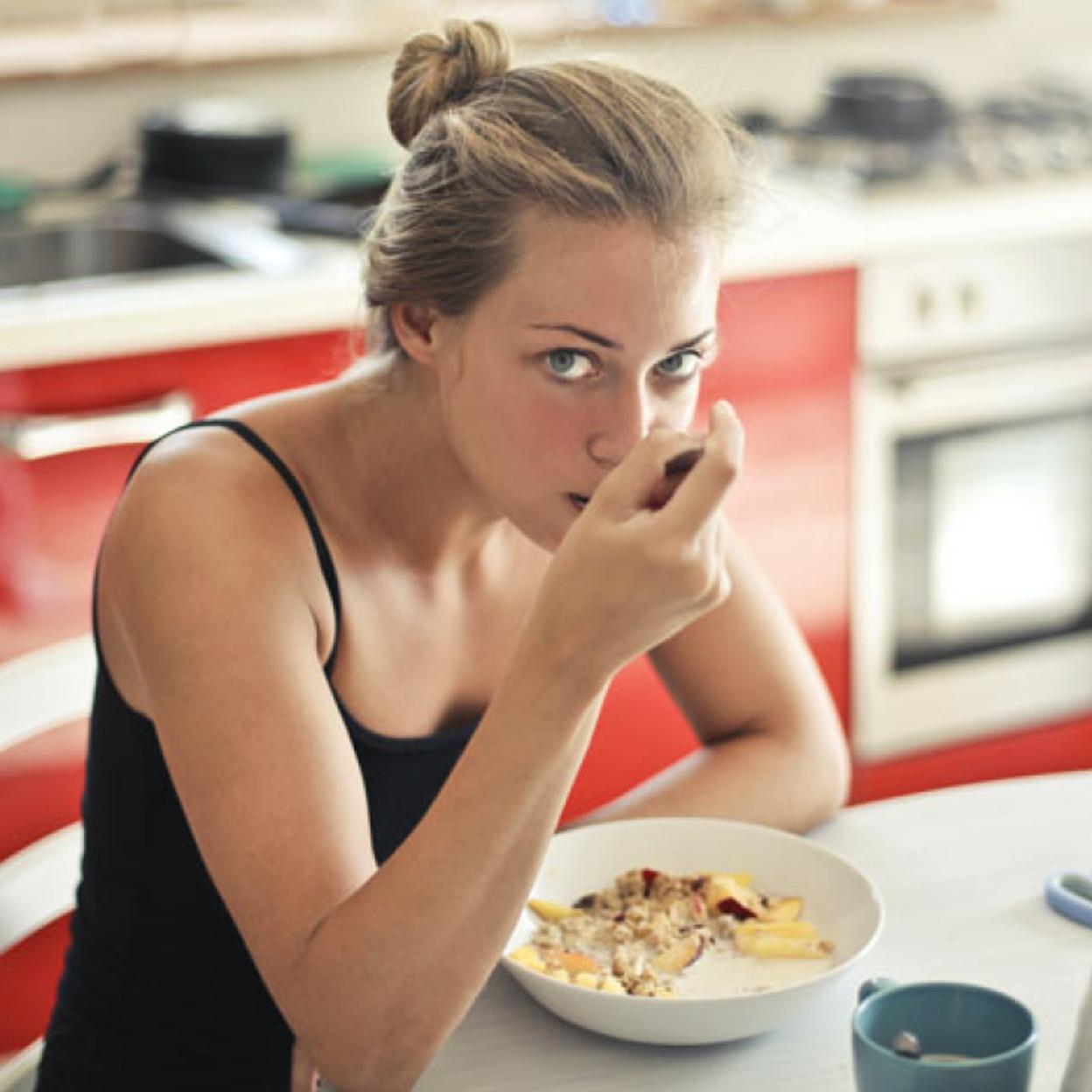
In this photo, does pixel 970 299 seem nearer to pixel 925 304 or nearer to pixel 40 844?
pixel 925 304

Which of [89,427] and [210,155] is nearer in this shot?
[89,427]

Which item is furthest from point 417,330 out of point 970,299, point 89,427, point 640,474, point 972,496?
point 972,496

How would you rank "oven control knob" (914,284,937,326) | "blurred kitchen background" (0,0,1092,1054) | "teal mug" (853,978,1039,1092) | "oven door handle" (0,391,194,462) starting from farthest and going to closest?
"oven control knob" (914,284,937,326) < "blurred kitchen background" (0,0,1092,1054) < "oven door handle" (0,391,194,462) < "teal mug" (853,978,1039,1092)

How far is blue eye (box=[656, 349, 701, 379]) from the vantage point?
1.25 metres

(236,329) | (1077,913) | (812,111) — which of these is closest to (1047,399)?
(812,111)

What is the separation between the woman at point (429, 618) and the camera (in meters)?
1.10

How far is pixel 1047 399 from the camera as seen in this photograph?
2701 mm

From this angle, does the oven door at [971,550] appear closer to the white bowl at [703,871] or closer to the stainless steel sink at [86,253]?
the stainless steel sink at [86,253]

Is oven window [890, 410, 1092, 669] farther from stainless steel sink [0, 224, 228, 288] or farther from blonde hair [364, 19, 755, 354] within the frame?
blonde hair [364, 19, 755, 354]

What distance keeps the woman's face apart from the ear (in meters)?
0.05

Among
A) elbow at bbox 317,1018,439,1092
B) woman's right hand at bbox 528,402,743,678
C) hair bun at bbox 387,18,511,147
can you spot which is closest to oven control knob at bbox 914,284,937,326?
hair bun at bbox 387,18,511,147

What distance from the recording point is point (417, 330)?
4.38 ft

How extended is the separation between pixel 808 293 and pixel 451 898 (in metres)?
1.56

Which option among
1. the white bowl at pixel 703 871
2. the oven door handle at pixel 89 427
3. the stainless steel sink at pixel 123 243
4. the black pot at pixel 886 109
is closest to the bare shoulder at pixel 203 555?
the white bowl at pixel 703 871
